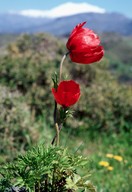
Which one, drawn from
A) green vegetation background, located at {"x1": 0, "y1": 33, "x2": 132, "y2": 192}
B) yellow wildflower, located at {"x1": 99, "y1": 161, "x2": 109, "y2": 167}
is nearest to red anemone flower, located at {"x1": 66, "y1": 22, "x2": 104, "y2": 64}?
green vegetation background, located at {"x1": 0, "y1": 33, "x2": 132, "y2": 192}

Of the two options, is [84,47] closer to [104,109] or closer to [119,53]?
[104,109]

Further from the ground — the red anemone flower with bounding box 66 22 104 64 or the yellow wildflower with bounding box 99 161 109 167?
the red anemone flower with bounding box 66 22 104 64

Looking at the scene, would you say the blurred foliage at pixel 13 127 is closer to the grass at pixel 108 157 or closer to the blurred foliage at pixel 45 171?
the grass at pixel 108 157

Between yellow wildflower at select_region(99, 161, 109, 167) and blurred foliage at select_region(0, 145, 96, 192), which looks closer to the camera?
blurred foliage at select_region(0, 145, 96, 192)

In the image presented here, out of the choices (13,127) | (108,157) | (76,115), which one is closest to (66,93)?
(13,127)

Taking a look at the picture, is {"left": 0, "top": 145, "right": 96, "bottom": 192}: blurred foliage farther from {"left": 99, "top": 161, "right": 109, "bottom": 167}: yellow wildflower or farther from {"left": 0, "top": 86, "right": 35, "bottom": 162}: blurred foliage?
{"left": 99, "top": 161, "right": 109, "bottom": 167}: yellow wildflower

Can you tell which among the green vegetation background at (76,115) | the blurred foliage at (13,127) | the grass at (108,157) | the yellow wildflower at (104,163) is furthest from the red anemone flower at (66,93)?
the yellow wildflower at (104,163)
